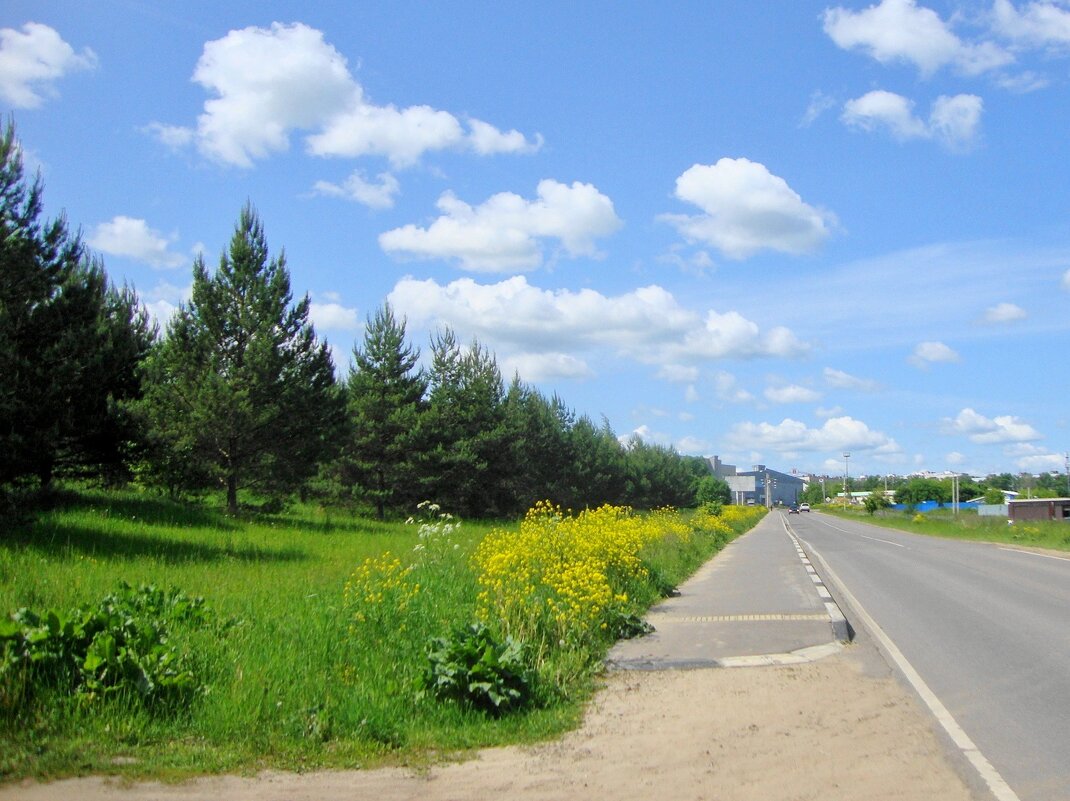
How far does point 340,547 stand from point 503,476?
1045 inches

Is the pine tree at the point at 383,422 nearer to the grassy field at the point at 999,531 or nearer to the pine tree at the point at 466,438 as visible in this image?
the pine tree at the point at 466,438

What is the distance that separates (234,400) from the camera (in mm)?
26906

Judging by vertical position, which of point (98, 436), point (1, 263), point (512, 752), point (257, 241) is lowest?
point (512, 752)

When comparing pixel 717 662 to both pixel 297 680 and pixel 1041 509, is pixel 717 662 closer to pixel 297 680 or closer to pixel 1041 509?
pixel 297 680

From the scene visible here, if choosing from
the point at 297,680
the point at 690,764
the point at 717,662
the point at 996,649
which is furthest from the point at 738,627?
the point at 297,680

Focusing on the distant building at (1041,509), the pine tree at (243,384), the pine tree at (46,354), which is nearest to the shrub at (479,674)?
the pine tree at (46,354)

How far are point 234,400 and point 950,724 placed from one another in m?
23.8

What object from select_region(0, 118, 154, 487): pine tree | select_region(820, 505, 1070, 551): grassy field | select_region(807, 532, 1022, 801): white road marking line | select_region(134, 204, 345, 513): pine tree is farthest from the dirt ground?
select_region(820, 505, 1070, 551): grassy field

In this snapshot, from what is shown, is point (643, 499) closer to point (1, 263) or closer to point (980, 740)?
point (1, 263)

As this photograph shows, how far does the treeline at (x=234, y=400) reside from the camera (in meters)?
18.1

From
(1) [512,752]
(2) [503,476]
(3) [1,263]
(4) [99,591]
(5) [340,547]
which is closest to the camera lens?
(1) [512,752]

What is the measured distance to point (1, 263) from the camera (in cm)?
1750

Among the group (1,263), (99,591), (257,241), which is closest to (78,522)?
(1,263)

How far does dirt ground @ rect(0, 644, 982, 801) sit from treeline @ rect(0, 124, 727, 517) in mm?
13831
